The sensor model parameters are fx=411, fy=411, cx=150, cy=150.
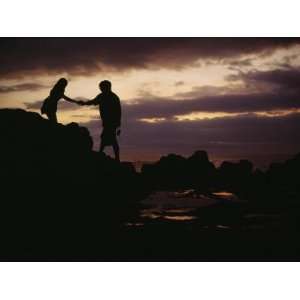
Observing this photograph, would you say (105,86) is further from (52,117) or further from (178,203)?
(178,203)

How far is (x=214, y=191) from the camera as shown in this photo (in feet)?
23.8

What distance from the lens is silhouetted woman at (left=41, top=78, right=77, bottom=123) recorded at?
264 inches

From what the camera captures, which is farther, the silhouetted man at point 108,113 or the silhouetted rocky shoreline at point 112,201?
the silhouetted man at point 108,113

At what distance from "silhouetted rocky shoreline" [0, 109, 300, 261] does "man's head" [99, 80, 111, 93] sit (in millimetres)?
943

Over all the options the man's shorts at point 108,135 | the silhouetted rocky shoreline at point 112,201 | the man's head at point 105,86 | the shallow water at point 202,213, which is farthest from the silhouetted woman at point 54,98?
the shallow water at point 202,213

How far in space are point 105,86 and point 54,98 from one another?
87 cm

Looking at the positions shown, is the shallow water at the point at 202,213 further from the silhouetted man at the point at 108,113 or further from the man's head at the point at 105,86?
the man's head at the point at 105,86

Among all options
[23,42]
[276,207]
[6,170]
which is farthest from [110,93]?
[276,207]

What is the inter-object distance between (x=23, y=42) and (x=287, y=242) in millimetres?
5128

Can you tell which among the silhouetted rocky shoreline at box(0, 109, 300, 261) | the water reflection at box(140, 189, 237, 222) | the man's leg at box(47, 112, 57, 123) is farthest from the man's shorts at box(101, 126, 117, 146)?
the water reflection at box(140, 189, 237, 222)

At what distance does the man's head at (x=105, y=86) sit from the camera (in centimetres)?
663

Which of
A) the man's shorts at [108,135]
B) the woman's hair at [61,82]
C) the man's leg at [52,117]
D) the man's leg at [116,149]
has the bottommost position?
the man's leg at [116,149]

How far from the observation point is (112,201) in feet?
21.9

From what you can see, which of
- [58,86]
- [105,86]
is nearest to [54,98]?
[58,86]
